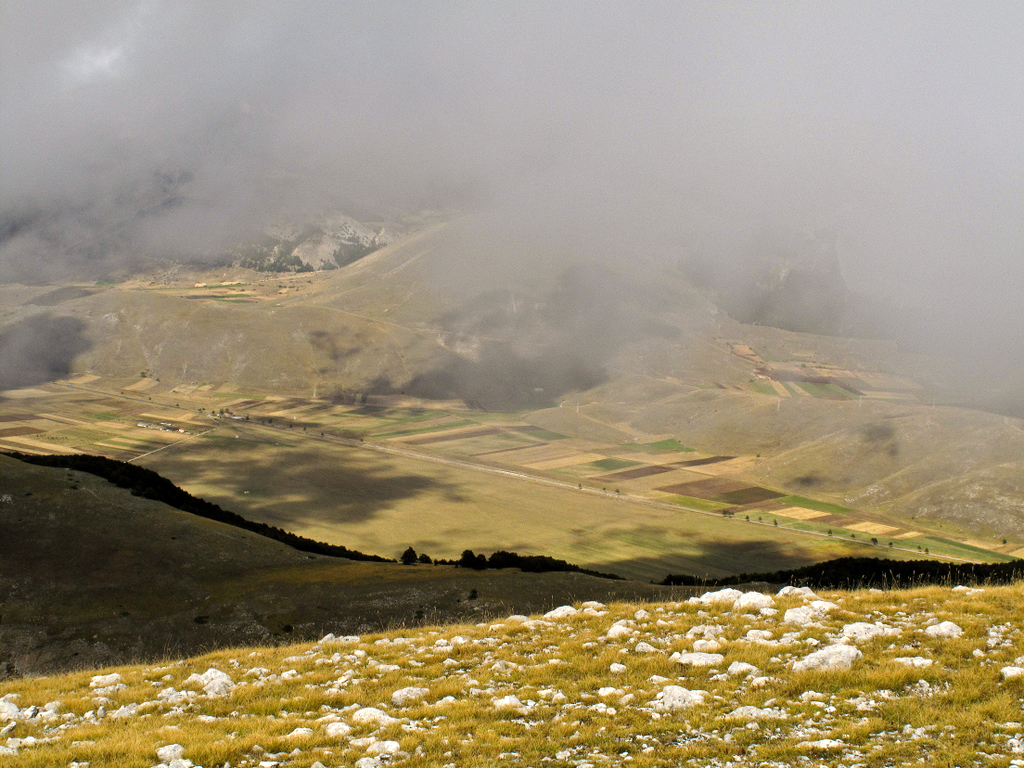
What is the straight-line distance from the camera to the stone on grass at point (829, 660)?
15.8 metres

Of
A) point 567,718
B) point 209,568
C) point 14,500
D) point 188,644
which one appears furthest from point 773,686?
Answer: point 14,500

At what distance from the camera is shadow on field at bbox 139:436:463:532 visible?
128 metres

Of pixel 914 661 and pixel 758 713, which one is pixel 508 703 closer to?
pixel 758 713

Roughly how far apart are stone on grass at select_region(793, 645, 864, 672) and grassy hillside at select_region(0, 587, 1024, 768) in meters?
0.04

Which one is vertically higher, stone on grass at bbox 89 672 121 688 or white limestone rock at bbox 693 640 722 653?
white limestone rock at bbox 693 640 722 653

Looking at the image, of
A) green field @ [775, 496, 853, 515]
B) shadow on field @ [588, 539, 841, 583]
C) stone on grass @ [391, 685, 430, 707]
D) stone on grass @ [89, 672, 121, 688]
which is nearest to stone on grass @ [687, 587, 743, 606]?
stone on grass @ [391, 685, 430, 707]

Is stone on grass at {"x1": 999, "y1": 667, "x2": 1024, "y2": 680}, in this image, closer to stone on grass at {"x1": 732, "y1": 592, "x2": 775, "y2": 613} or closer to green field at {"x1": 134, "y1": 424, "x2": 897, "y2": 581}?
stone on grass at {"x1": 732, "y1": 592, "x2": 775, "y2": 613}

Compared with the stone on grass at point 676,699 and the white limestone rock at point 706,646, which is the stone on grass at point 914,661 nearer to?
the white limestone rock at point 706,646

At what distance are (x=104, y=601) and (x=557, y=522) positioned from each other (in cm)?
9858

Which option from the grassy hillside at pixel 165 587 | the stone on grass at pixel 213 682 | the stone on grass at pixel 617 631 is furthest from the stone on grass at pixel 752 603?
the stone on grass at pixel 213 682

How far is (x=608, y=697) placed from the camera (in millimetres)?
15281

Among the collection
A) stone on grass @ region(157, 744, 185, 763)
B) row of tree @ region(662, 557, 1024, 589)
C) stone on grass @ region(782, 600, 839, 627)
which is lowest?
row of tree @ region(662, 557, 1024, 589)

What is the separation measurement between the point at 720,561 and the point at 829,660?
103 m

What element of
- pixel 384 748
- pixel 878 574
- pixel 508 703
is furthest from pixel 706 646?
pixel 878 574
